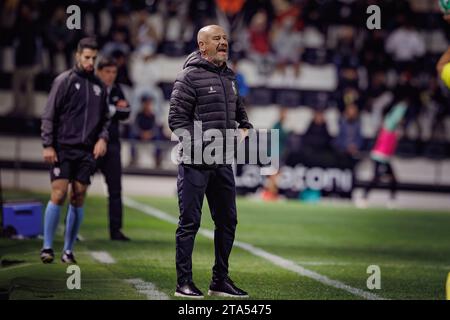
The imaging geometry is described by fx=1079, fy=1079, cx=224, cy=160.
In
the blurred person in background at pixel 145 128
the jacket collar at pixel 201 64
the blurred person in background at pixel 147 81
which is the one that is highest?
the blurred person in background at pixel 147 81

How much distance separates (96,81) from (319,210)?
977cm

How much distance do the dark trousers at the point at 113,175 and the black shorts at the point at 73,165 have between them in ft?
8.38

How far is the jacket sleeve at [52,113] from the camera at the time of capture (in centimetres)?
1091

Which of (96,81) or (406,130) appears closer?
(96,81)

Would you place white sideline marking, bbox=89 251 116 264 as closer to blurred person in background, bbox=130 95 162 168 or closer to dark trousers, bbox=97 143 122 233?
dark trousers, bbox=97 143 122 233

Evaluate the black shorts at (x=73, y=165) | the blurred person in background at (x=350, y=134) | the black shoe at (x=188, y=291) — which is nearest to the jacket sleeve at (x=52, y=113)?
the black shorts at (x=73, y=165)

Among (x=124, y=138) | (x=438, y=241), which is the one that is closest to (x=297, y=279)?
(x=438, y=241)

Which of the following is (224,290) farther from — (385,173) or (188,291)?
(385,173)

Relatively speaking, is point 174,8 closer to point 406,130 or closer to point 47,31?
point 47,31

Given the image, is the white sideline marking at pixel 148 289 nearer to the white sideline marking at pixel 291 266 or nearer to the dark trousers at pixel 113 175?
the white sideline marking at pixel 291 266

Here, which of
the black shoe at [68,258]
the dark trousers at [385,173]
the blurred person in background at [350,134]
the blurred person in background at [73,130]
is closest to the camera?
the blurred person in background at [73,130]

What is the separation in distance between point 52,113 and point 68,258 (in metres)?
1.58

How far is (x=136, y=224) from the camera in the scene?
16203 mm
